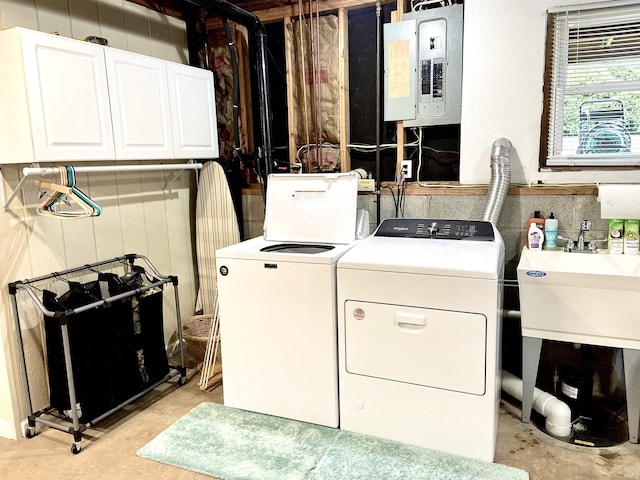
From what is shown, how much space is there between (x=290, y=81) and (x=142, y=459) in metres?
2.50

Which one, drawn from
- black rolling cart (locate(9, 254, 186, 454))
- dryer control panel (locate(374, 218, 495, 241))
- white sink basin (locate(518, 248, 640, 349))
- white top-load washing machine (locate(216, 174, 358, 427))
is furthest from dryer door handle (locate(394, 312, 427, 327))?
black rolling cart (locate(9, 254, 186, 454))

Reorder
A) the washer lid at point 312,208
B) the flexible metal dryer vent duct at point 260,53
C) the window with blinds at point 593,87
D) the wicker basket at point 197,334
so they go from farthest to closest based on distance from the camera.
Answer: the wicker basket at point 197,334
the flexible metal dryer vent duct at point 260,53
the washer lid at point 312,208
the window with blinds at point 593,87

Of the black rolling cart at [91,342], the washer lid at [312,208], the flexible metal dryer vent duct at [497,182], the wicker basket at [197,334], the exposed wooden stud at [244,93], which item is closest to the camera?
the black rolling cart at [91,342]

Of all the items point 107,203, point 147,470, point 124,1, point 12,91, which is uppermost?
point 124,1

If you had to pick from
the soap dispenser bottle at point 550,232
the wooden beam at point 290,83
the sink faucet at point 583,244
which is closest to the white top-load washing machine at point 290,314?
the wooden beam at point 290,83

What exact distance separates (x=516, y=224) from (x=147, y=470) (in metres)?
2.41

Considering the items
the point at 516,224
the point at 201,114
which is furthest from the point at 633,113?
the point at 201,114

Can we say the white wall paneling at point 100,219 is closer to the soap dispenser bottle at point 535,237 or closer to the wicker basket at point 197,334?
the wicker basket at point 197,334

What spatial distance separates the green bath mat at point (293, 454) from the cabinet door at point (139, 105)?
1606mm

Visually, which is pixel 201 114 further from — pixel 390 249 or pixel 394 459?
pixel 394 459

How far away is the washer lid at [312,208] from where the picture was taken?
2793mm

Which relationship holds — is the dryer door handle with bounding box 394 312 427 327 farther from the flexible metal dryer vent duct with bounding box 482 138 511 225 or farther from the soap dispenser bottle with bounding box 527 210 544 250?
the soap dispenser bottle with bounding box 527 210 544 250

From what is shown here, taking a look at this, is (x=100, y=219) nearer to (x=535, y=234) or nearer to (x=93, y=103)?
(x=93, y=103)

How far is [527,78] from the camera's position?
269 centimetres
